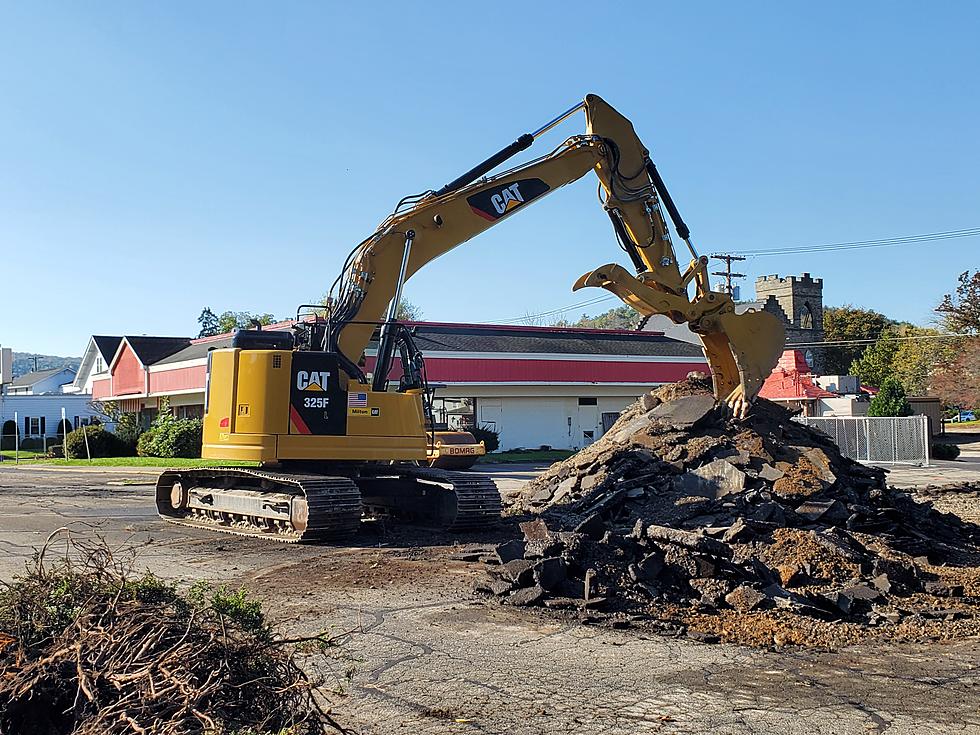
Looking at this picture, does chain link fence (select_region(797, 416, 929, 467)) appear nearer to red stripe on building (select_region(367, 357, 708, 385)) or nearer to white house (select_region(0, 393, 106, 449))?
red stripe on building (select_region(367, 357, 708, 385))

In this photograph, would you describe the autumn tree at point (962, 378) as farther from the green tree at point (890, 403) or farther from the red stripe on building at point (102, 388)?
the red stripe on building at point (102, 388)

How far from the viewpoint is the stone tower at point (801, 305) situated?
83.6 meters

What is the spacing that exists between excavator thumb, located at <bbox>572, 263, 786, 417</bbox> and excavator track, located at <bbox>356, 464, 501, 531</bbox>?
3.84 m

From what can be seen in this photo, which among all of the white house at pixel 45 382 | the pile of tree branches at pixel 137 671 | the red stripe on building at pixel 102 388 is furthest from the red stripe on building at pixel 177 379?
the white house at pixel 45 382

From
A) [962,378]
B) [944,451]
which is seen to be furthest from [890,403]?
[962,378]

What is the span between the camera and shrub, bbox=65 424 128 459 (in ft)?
129

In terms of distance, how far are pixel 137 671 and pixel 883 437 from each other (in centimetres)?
3308

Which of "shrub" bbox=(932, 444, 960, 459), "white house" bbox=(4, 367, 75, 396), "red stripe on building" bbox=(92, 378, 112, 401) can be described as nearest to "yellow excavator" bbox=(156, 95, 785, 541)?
"shrub" bbox=(932, 444, 960, 459)

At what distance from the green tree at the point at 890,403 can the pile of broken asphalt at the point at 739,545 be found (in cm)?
2666

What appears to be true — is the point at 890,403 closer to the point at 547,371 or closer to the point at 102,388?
the point at 547,371

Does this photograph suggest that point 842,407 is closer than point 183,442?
No

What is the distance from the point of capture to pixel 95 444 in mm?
39938

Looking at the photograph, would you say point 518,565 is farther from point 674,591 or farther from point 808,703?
point 808,703

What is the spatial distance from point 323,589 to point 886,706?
18.6ft
